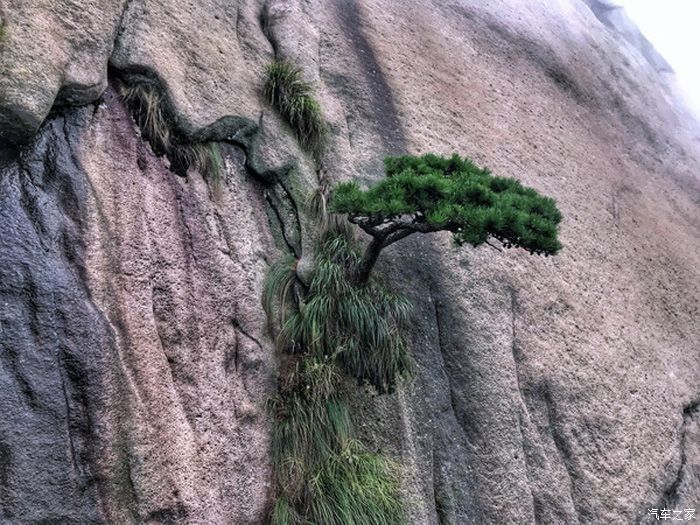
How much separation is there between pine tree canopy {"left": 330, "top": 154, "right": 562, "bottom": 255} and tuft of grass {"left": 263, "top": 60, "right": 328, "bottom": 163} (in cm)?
134

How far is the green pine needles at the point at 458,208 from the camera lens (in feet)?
14.3

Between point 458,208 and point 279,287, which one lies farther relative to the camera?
point 279,287

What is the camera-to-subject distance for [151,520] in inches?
147

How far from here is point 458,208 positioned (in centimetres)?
439

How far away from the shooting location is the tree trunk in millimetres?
5105

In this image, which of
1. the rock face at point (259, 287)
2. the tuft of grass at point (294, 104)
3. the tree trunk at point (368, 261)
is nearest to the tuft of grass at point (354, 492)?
the rock face at point (259, 287)

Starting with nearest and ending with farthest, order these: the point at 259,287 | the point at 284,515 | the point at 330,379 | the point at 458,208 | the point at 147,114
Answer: the point at 284,515, the point at 458,208, the point at 147,114, the point at 330,379, the point at 259,287

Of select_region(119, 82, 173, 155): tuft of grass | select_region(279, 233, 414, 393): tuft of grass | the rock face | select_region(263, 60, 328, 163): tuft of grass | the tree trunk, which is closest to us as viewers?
the rock face

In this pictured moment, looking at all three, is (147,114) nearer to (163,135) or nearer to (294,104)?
(163,135)

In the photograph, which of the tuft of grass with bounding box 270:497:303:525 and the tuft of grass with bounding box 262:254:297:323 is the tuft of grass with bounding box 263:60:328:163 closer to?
the tuft of grass with bounding box 262:254:297:323

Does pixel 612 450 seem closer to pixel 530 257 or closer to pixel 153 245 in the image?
pixel 530 257

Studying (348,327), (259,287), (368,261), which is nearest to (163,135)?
(259,287)

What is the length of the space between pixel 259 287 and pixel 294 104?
208cm

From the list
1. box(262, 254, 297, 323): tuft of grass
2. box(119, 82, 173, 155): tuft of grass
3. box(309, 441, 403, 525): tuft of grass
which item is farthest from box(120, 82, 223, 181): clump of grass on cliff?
box(309, 441, 403, 525): tuft of grass
